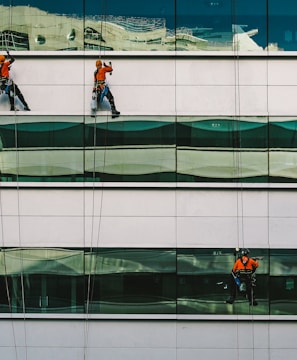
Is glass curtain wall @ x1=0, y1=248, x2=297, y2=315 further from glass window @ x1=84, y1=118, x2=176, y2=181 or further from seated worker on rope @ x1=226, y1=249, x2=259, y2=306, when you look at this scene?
A: glass window @ x1=84, y1=118, x2=176, y2=181

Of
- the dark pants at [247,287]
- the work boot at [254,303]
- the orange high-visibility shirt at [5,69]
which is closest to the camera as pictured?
the dark pants at [247,287]

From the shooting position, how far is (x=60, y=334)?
1521cm

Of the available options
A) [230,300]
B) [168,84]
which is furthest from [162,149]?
[230,300]

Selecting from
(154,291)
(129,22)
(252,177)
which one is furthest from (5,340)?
(129,22)

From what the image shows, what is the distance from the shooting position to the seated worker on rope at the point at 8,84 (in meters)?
14.9

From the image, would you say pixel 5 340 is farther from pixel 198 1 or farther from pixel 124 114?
pixel 198 1

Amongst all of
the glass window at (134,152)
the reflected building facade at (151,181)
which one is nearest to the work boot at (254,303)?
the reflected building facade at (151,181)

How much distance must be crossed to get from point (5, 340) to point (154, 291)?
3260mm

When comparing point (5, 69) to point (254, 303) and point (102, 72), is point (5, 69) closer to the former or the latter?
point (102, 72)

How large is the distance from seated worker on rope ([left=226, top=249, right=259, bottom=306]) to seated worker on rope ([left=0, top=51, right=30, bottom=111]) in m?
5.35

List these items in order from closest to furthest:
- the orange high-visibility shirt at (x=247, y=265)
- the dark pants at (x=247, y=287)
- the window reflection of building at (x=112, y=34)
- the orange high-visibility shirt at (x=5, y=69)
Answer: the orange high-visibility shirt at (x=247, y=265)
the dark pants at (x=247, y=287)
the orange high-visibility shirt at (x=5, y=69)
the window reflection of building at (x=112, y=34)

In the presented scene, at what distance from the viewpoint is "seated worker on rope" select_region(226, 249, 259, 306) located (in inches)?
575

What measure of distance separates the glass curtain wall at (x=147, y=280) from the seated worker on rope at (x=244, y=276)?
9 centimetres

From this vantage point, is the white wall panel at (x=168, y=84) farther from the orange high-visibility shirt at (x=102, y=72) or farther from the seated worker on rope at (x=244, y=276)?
the seated worker on rope at (x=244, y=276)
